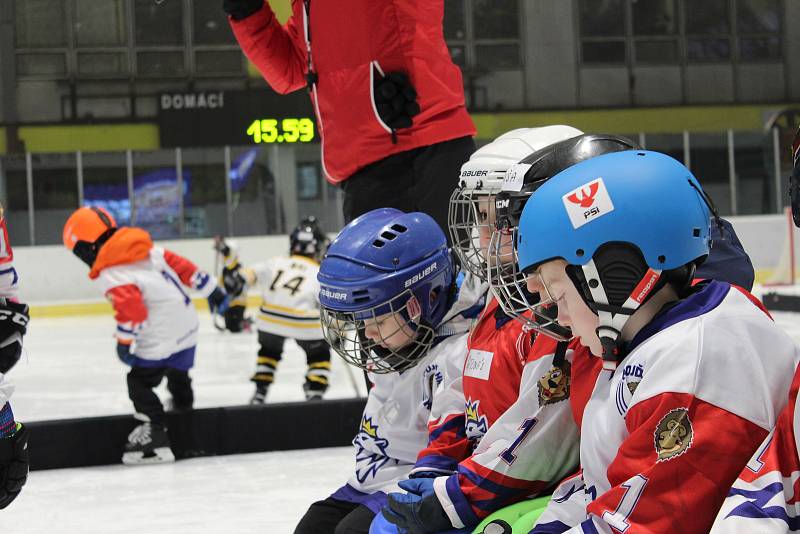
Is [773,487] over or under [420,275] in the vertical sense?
under

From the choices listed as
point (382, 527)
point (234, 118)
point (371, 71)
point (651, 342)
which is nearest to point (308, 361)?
point (371, 71)

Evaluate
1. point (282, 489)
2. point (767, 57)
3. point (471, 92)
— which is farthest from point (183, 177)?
point (282, 489)

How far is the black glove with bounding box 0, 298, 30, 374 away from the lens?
2.31 metres

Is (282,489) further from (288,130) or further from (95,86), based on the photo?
(95,86)

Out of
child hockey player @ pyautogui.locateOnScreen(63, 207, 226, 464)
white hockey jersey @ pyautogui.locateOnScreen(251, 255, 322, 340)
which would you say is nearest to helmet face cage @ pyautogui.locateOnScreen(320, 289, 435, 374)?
child hockey player @ pyautogui.locateOnScreen(63, 207, 226, 464)

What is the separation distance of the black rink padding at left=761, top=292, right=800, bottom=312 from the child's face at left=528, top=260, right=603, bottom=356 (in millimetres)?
5835

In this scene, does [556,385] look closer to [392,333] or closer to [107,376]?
[392,333]

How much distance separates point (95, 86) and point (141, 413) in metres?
6.87

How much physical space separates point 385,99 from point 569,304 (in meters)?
1.01

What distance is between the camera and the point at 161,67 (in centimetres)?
897

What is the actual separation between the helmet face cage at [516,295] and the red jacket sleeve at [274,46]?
95 cm

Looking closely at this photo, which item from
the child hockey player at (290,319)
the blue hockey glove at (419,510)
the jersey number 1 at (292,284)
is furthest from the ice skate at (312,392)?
the blue hockey glove at (419,510)

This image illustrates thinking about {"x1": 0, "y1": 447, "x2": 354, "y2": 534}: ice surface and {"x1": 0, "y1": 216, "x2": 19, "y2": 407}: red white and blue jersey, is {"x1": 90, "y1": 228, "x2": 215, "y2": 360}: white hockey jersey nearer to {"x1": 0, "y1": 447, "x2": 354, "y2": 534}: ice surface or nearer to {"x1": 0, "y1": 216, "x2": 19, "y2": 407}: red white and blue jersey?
{"x1": 0, "y1": 447, "x2": 354, "y2": 534}: ice surface

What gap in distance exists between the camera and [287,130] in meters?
6.34
